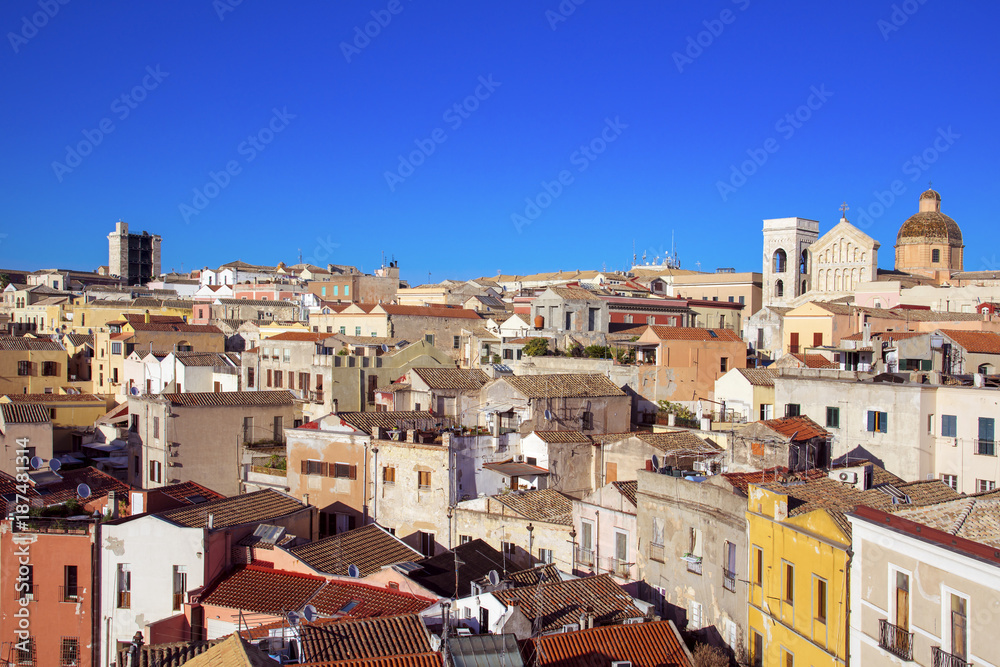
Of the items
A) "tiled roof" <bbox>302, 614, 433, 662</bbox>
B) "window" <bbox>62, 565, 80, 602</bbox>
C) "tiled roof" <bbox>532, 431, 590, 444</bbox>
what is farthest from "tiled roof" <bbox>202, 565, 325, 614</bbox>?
"tiled roof" <bbox>532, 431, 590, 444</bbox>

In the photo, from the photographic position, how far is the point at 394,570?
64.1 feet

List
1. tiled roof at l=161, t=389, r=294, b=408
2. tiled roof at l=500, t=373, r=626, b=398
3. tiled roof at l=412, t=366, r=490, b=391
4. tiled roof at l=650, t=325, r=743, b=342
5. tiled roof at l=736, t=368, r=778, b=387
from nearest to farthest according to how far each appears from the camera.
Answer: tiled roof at l=500, t=373, r=626, b=398 < tiled roof at l=736, t=368, r=778, b=387 < tiled roof at l=161, t=389, r=294, b=408 < tiled roof at l=412, t=366, r=490, b=391 < tiled roof at l=650, t=325, r=743, b=342

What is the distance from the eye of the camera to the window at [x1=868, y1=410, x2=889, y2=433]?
23969 mm

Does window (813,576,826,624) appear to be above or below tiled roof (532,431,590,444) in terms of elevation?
below

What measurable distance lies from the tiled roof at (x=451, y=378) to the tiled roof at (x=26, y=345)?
2626 centimetres

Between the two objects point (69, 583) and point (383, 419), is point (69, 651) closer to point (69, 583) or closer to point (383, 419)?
point (69, 583)

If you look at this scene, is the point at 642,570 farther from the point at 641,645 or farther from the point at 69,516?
the point at 69,516

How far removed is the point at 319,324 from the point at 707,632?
119ft

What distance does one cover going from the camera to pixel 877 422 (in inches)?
952

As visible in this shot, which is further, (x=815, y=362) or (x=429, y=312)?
(x=429, y=312)

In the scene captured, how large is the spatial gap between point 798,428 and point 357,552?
1156cm

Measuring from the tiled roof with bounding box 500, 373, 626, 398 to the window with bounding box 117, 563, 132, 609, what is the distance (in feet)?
43.3

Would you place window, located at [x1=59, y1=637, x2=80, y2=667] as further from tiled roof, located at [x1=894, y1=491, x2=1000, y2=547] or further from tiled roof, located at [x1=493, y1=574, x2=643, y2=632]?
tiled roof, located at [x1=894, y1=491, x2=1000, y2=547]

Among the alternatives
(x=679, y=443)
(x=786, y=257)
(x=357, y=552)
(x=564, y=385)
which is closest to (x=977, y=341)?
(x=679, y=443)
